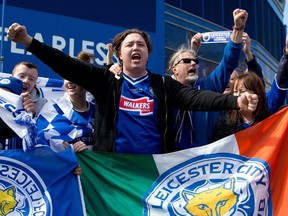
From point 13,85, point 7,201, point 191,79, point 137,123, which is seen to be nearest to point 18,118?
point 13,85

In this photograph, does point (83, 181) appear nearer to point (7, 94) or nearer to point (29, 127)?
point (29, 127)

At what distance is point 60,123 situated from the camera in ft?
11.6

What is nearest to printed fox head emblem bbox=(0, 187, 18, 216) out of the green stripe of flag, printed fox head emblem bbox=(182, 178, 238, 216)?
the green stripe of flag

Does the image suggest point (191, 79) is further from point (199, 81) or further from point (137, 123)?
point (137, 123)

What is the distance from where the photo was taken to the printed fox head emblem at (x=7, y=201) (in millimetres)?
2932

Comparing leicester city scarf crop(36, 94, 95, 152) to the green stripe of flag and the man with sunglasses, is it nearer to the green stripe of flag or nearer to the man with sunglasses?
the green stripe of flag

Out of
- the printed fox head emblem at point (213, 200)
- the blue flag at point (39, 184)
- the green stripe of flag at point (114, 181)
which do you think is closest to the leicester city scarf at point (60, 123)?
the blue flag at point (39, 184)

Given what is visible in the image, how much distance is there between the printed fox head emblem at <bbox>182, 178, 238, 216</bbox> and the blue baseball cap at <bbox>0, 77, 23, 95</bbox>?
4.45ft

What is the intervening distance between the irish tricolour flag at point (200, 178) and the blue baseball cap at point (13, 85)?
24.9 inches

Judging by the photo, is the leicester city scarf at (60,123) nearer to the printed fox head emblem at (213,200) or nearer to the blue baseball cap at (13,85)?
the blue baseball cap at (13,85)

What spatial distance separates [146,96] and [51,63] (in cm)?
70

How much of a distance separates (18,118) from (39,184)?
46 cm

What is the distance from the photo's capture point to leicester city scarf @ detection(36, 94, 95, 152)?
319 cm

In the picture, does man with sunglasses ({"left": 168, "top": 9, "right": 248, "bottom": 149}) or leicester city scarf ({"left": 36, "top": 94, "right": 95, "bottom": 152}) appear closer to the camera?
leicester city scarf ({"left": 36, "top": 94, "right": 95, "bottom": 152})
